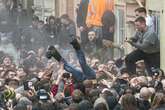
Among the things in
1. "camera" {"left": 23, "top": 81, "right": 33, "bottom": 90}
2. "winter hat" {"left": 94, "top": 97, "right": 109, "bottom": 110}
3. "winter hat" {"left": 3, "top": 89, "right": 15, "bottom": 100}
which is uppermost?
"winter hat" {"left": 94, "top": 97, "right": 109, "bottom": 110}

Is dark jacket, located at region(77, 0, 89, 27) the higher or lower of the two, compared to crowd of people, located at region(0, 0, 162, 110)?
higher

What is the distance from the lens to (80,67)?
22.6m

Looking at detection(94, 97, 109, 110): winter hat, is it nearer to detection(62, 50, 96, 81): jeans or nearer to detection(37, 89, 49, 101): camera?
detection(37, 89, 49, 101): camera

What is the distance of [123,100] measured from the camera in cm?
1656

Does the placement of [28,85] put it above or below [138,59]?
below

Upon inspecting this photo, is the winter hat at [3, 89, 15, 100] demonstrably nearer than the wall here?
Yes

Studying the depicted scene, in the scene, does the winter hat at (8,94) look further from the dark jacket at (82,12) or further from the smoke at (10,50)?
the dark jacket at (82,12)

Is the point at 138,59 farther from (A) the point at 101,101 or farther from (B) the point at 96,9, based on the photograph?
(B) the point at 96,9

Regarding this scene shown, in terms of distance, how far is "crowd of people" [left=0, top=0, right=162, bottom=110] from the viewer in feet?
58.0

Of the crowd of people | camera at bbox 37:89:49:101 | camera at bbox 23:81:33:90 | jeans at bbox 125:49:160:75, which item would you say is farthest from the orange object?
camera at bbox 37:89:49:101

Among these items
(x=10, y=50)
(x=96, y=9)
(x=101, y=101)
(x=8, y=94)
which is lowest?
(x=10, y=50)

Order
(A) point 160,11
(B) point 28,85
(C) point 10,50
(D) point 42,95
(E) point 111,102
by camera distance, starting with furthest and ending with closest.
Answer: (C) point 10,50, (A) point 160,11, (B) point 28,85, (D) point 42,95, (E) point 111,102

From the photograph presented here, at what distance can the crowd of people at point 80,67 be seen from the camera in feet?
58.0

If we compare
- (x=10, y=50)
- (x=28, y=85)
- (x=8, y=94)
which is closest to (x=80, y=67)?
(x=28, y=85)
